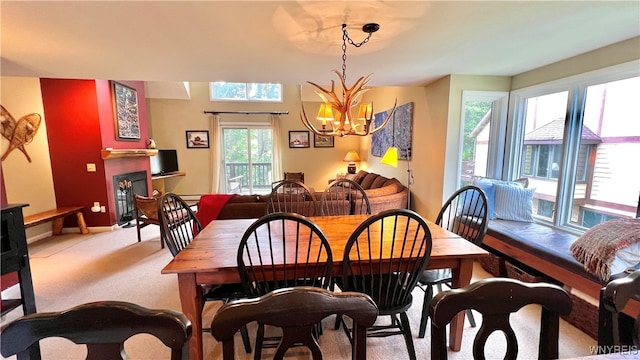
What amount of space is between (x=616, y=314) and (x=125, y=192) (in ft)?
18.9

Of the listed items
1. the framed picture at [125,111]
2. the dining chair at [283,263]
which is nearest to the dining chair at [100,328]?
the dining chair at [283,263]

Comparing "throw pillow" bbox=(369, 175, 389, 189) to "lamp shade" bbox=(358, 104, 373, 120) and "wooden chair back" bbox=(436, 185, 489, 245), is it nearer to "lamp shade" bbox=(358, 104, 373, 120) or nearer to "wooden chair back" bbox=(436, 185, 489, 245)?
"wooden chair back" bbox=(436, 185, 489, 245)

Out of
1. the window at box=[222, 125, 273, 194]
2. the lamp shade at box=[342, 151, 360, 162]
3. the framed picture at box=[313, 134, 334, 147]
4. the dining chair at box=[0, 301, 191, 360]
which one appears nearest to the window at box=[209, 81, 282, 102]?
the window at box=[222, 125, 273, 194]

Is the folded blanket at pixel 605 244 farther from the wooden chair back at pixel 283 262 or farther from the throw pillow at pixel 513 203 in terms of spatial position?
the wooden chair back at pixel 283 262

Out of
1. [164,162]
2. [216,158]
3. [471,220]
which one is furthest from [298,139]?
[471,220]

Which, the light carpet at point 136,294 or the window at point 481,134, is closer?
the light carpet at point 136,294

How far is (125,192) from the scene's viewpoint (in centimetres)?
459

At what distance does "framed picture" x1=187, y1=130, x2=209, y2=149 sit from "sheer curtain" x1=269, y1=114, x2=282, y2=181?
163 cm

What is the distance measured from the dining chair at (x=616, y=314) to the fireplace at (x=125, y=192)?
5.54 metres

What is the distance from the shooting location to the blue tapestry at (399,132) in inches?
163

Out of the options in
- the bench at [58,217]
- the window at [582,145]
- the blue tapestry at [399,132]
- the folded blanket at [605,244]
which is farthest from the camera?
the blue tapestry at [399,132]

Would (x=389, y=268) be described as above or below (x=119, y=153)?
below

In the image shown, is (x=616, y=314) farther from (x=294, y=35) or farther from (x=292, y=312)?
(x=294, y=35)

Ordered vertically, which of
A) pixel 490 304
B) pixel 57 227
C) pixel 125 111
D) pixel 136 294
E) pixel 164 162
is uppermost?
pixel 125 111
